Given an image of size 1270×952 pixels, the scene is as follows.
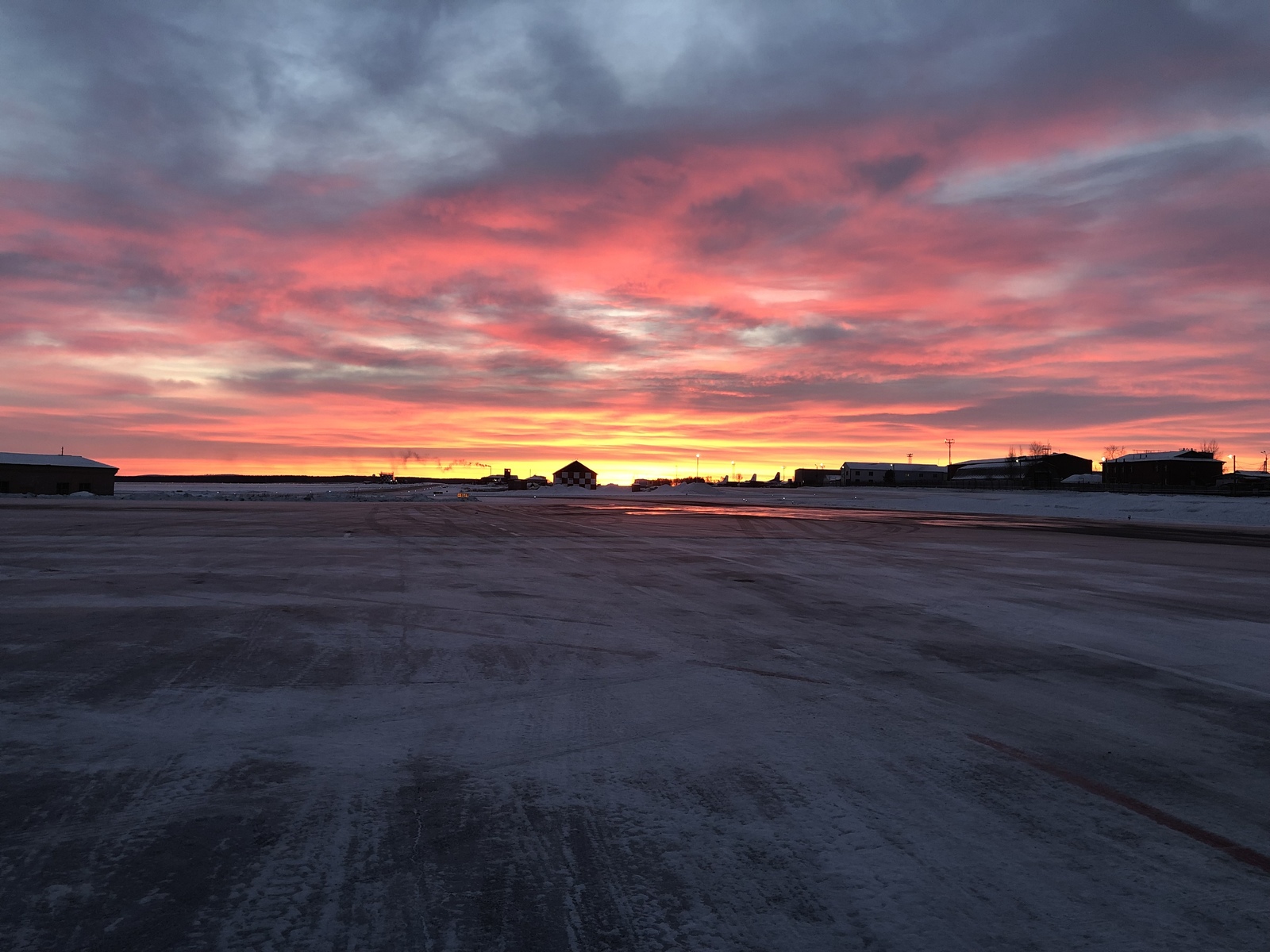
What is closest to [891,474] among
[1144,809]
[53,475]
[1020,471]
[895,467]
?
[895,467]

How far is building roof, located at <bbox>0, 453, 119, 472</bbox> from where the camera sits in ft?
225

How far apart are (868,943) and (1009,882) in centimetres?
77

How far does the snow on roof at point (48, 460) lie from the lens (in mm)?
68500

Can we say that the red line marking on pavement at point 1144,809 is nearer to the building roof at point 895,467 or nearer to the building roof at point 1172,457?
the building roof at point 1172,457

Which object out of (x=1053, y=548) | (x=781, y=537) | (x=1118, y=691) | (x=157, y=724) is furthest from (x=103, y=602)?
(x=1053, y=548)

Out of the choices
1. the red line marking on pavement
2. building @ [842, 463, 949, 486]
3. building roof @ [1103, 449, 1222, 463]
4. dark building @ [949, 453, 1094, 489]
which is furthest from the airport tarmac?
building @ [842, 463, 949, 486]

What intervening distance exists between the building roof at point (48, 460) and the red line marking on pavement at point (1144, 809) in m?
84.7

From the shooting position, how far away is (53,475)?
227 ft

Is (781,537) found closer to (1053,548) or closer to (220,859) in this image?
(1053,548)

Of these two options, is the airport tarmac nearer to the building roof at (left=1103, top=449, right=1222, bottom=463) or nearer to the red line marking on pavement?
the red line marking on pavement

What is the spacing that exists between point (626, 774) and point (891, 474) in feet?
448

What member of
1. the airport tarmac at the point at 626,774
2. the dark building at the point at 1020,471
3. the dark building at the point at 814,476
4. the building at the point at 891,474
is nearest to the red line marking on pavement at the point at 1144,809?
the airport tarmac at the point at 626,774

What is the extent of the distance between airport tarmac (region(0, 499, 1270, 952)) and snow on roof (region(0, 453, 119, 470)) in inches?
2983

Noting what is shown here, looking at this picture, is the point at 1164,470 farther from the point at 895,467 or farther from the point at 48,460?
the point at 48,460
